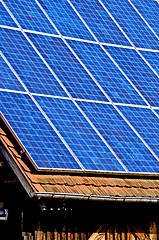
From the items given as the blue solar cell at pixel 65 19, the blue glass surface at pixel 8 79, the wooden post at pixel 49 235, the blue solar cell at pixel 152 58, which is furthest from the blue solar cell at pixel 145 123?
the wooden post at pixel 49 235

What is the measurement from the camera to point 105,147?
1449 cm

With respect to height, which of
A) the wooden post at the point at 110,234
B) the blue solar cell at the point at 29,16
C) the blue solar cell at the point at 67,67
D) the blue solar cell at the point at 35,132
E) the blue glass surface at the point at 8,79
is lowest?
the wooden post at the point at 110,234

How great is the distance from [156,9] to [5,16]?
20.3 feet

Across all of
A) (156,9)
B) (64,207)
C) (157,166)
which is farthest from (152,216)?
(156,9)

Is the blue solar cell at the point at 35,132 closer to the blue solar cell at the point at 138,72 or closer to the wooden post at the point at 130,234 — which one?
the wooden post at the point at 130,234

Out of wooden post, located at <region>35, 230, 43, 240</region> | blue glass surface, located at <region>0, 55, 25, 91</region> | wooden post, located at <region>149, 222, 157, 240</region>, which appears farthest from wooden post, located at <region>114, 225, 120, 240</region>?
blue glass surface, located at <region>0, 55, 25, 91</region>

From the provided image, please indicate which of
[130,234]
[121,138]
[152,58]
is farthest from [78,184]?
[152,58]

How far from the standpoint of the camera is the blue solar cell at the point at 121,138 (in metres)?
14.5

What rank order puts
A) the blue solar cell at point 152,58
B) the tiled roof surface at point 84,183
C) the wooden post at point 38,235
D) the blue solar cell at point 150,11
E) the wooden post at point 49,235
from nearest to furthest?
the tiled roof surface at point 84,183 < the wooden post at point 38,235 < the wooden post at point 49,235 < the blue solar cell at point 152,58 < the blue solar cell at point 150,11

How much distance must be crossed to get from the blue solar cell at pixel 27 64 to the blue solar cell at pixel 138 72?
2372mm

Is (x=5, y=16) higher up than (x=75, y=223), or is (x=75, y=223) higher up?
(x=5, y=16)

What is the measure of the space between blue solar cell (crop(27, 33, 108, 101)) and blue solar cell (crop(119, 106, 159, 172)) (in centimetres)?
65

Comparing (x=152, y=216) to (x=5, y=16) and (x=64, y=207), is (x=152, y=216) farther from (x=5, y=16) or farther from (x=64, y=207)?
(x=5, y=16)

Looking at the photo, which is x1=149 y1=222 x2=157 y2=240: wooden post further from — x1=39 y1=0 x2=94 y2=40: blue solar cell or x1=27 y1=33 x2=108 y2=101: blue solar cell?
x1=39 y1=0 x2=94 y2=40: blue solar cell
